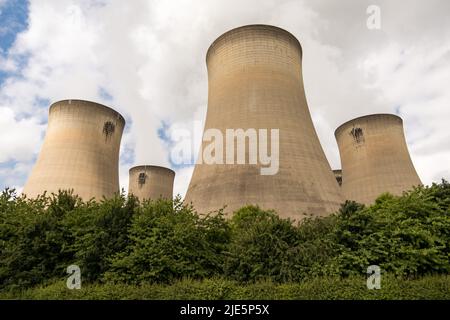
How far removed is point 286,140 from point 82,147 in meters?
9.19

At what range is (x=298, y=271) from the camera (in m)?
5.92

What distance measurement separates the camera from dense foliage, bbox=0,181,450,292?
231 inches

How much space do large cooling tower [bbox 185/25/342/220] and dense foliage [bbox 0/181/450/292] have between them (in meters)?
5.16

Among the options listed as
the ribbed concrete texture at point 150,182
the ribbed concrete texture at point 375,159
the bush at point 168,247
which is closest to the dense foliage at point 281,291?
the bush at point 168,247

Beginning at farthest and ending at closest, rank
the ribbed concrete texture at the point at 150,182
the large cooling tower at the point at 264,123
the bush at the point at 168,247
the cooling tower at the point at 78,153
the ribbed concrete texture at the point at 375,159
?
the ribbed concrete texture at the point at 150,182
the ribbed concrete texture at the point at 375,159
the cooling tower at the point at 78,153
the large cooling tower at the point at 264,123
the bush at the point at 168,247

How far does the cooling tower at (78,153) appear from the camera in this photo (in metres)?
15.6

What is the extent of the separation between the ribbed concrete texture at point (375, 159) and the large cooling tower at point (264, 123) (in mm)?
6084

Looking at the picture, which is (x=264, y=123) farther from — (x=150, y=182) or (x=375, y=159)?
(x=150, y=182)

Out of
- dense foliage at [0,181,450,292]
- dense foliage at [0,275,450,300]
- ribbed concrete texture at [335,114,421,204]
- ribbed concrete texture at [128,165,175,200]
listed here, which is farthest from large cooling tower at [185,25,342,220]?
ribbed concrete texture at [128,165,175,200]

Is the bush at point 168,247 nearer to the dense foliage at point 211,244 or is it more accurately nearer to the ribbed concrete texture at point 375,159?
the dense foliage at point 211,244

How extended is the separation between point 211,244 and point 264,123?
712 cm

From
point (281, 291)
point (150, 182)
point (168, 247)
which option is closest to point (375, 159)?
point (168, 247)

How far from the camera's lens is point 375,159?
1944cm
